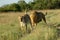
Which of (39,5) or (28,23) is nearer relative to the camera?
(28,23)

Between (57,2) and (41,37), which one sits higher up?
(41,37)

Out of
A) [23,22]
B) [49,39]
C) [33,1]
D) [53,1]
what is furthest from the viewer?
[33,1]

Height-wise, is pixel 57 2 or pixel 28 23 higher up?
pixel 28 23

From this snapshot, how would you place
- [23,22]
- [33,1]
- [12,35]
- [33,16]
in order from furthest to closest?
1. [33,1]
2. [33,16]
3. [23,22]
4. [12,35]

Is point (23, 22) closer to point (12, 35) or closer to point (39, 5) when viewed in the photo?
point (12, 35)

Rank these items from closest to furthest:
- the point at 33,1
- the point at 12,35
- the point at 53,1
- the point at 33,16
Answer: the point at 12,35
the point at 33,16
the point at 53,1
the point at 33,1

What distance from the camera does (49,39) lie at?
10.6m

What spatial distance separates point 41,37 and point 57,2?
2119 inches

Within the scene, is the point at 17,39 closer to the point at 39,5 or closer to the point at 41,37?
the point at 41,37

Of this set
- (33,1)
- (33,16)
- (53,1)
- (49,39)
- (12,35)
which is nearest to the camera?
(49,39)

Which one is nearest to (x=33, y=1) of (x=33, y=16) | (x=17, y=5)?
(x=17, y=5)

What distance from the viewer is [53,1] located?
63750mm

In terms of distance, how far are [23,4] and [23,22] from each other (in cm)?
4872

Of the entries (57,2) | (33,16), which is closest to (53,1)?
(57,2)
